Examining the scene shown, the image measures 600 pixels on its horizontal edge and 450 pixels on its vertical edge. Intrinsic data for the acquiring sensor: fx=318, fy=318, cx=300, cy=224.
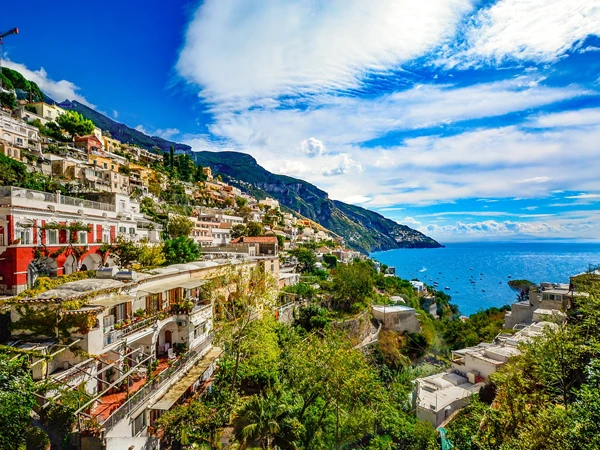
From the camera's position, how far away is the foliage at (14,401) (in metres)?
8.70

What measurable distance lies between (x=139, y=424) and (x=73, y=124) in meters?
63.6

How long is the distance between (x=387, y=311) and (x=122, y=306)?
29.1 m

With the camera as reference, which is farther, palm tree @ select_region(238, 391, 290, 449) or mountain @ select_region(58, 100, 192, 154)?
mountain @ select_region(58, 100, 192, 154)

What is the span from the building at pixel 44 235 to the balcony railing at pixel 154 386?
8635 millimetres

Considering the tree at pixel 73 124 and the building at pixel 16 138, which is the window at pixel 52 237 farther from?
the tree at pixel 73 124

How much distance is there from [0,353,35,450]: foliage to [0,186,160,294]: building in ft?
26.4

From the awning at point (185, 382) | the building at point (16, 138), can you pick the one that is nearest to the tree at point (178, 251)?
the awning at point (185, 382)

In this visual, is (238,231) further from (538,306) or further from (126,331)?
(126,331)

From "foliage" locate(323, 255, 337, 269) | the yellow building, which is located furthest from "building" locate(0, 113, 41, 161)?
"foliage" locate(323, 255, 337, 269)

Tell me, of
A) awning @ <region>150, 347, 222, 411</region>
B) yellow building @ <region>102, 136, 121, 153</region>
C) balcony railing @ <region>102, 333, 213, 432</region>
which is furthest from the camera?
yellow building @ <region>102, 136, 121, 153</region>

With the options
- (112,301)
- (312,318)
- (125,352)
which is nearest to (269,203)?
(312,318)

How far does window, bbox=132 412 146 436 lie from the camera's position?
11708 mm

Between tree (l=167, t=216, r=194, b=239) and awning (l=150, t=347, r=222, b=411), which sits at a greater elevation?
tree (l=167, t=216, r=194, b=239)

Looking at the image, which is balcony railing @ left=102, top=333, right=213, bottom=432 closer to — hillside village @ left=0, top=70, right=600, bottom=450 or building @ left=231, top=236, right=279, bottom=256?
hillside village @ left=0, top=70, right=600, bottom=450
